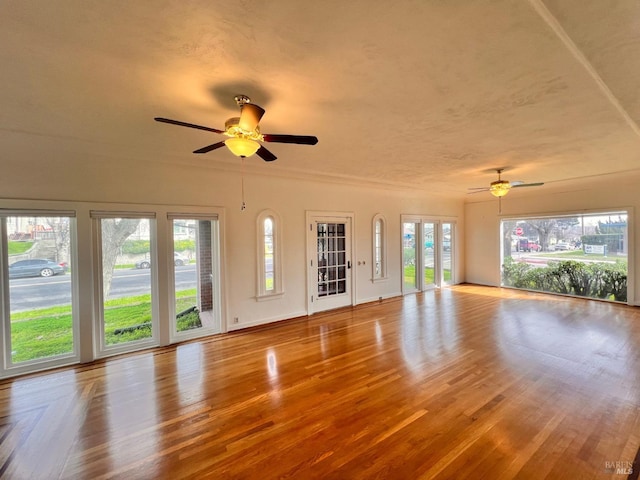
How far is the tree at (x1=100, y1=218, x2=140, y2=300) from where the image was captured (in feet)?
12.2

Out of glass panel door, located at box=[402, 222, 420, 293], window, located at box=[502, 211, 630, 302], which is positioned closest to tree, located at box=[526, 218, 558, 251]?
window, located at box=[502, 211, 630, 302]

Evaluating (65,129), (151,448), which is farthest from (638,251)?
(65,129)

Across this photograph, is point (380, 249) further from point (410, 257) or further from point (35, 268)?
point (35, 268)

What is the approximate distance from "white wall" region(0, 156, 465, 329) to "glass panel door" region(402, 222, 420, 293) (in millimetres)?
239

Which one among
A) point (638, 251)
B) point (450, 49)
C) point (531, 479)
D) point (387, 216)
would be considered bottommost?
point (531, 479)

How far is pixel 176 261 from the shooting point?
13.7ft

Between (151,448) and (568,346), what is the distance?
4.90m

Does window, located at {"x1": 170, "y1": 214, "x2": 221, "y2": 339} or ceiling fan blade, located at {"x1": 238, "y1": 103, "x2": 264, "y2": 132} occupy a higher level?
ceiling fan blade, located at {"x1": 238, "y1": 103, "x2": 264, "y2": 132}

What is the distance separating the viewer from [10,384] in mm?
3033

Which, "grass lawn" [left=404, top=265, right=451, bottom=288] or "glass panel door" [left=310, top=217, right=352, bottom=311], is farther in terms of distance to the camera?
"grass lawn" [left=404, top=265, right=451, bottom=288]

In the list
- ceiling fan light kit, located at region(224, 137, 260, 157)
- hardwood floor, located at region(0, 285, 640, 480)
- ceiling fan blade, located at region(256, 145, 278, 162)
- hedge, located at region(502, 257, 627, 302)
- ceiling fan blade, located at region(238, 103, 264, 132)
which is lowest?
hardwood floor, located at region(0, 285, 640, 480)

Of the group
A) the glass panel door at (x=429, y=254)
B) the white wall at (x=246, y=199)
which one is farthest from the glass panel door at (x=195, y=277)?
the glass panel door at (x=429, y=254)

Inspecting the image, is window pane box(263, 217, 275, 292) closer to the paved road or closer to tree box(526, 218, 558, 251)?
the paved road

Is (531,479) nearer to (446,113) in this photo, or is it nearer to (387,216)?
(446,113)
